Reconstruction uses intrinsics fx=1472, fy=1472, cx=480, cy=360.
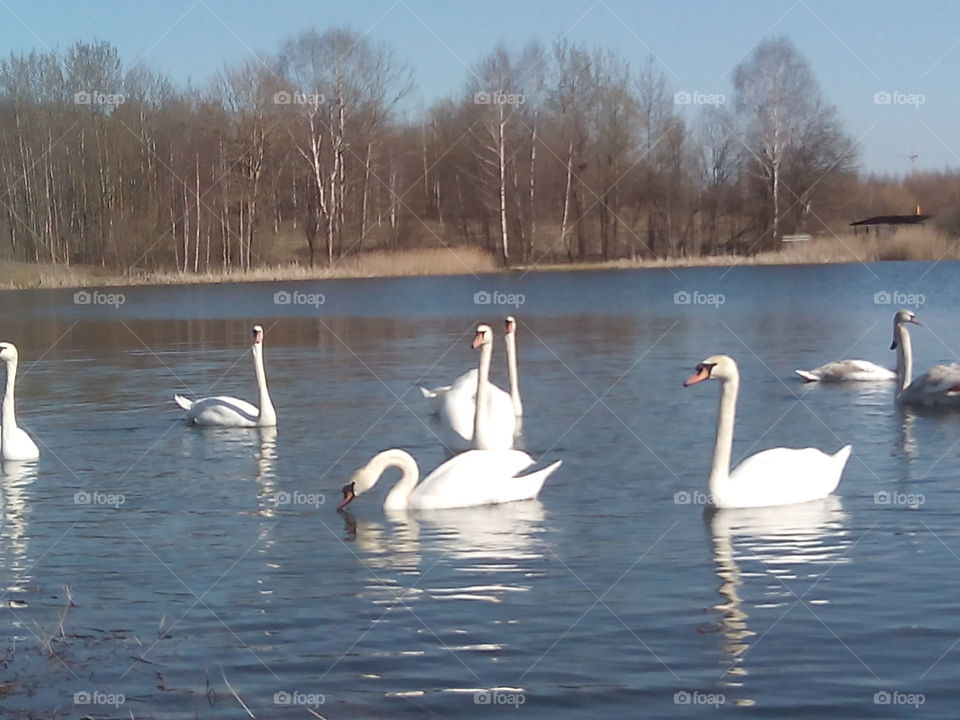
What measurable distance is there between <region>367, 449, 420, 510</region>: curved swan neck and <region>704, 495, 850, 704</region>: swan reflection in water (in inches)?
80.2

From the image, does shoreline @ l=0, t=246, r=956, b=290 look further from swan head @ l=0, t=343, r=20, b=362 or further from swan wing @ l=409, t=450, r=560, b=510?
swan wing @ l=409, t=450, r=560, b=510

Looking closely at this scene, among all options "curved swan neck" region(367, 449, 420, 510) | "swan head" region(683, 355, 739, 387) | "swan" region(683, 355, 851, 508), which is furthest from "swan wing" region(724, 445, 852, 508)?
"curved swan neck" region(367, 449, 420, 510)

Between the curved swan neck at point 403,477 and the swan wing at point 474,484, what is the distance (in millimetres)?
55

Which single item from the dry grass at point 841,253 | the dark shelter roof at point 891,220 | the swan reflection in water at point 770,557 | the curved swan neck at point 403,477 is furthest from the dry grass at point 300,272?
the swan reflection in water at point 770,557

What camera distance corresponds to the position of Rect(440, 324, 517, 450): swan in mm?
12312

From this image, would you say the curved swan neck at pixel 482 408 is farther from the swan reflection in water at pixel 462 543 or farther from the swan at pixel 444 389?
the swan reflection in water at pixel 462 543

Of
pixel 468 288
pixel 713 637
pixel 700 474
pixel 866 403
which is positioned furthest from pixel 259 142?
pixel 713 637

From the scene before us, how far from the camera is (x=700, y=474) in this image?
1107 centimetres

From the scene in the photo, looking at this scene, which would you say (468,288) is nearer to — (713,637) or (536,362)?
(536,362)

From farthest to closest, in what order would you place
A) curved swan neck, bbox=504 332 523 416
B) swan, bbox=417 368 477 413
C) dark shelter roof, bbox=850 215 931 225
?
dark shelter roof, bbox=850 215 931 225 < curved swan neck, bbox=504 332 523 416 < swan, bbox=417 368 477 413

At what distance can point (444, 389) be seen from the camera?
1488 centimetres

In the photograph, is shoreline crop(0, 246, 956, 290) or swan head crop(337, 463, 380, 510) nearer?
swan head crop(337, 463, 380, 510)

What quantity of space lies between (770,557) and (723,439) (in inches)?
68.1

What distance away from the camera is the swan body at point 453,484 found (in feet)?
33.1
